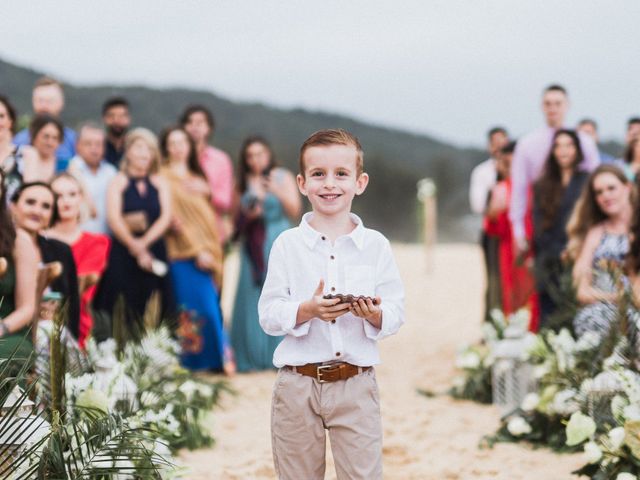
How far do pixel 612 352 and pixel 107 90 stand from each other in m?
11.1

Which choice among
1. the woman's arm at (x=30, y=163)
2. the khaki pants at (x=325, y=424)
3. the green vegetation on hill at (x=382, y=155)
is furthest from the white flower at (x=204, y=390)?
the green vegetation on hill at (x=382, y=155)

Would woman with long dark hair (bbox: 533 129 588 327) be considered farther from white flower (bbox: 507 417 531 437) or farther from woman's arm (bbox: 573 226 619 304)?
white flower (bbox: 507 417 531 437)

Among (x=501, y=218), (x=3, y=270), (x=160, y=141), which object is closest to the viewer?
(x=3, y=270)

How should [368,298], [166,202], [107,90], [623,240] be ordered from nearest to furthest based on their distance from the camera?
[368,298] → [623,240] → [166,202] → [107,90]

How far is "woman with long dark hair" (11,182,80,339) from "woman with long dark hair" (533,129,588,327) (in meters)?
3.57

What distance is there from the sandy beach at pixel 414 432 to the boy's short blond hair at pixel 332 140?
2.02m

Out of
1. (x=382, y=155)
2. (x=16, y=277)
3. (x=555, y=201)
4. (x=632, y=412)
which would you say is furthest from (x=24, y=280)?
(x=382, y=155)

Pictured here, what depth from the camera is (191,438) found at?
4957mm

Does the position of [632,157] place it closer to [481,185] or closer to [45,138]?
[481,185]

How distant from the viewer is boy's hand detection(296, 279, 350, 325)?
271 centimetres

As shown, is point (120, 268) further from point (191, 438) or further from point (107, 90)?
point (107, 90)

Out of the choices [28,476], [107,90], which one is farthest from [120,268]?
[107,90]

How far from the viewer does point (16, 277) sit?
14.2 ft

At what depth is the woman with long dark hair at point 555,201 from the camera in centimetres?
699
